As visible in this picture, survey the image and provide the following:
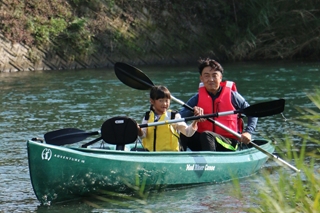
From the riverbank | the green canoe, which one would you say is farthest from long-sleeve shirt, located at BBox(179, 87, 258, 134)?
the riverbank

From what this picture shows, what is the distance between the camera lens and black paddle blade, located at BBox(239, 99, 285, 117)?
7199mm

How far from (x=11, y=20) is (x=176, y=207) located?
14354mm

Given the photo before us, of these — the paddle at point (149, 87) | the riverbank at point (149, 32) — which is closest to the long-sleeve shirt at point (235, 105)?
the paddle at point (149, 87)

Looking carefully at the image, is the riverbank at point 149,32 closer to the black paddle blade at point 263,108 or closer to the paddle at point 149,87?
the paddle at point 149,87

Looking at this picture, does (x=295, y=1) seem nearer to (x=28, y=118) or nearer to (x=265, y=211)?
(x=28, y=118)

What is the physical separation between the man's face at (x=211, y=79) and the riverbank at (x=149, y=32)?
12.2m

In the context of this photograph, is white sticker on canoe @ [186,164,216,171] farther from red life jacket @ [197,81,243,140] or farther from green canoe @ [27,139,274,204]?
red life jacket @ [197,81,243,140]

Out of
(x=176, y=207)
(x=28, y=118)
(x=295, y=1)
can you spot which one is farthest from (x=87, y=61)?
(x=176, y=207)

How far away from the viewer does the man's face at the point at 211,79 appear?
7.27 m

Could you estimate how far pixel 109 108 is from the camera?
12.6m

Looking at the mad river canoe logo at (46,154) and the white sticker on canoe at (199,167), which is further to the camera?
the white sticker on canoe at (199,167)

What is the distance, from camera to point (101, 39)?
68.2ft

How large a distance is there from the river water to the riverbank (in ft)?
3.75

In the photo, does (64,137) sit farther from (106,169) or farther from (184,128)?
(184,128)
